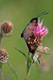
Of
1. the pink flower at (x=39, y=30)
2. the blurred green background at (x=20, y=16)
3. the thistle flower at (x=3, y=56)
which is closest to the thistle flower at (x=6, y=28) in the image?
the thistle flower at (x=3, y=56)

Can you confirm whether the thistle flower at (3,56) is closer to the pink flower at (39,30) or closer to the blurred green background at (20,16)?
the pink flower at (39,30)

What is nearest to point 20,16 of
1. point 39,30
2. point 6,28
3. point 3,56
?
point 6,28

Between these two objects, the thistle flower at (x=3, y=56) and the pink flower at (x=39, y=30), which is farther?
the thistle flower at (x=3, y=56)

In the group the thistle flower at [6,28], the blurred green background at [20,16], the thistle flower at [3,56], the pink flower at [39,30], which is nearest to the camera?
the pink flower at [39,30]

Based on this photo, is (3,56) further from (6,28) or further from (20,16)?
(20,16)

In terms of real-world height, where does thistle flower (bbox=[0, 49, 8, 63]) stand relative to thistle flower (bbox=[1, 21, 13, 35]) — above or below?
below

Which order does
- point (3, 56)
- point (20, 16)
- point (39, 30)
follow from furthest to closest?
point (20, 16), point (3, 56), point (39, 30)

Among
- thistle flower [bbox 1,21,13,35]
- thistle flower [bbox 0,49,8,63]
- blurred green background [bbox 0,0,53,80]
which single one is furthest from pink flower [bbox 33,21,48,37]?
blurred green background [bbox 0,0,53,80]

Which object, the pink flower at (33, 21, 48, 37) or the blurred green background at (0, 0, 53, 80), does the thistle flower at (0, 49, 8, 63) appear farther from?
the blurred green background at (0, 0, 53, 80)

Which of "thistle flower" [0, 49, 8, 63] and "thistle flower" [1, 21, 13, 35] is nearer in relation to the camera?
"thistle flower" [0, 49, 8, 63]

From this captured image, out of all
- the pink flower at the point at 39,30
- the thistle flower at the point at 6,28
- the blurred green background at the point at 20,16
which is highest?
the pink flower at the point at 39,30

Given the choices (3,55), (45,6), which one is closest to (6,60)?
(3,55)

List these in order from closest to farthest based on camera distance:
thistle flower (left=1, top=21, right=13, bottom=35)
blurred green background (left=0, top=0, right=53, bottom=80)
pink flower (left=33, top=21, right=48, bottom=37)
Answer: pink flower (left=33, top=21, right=48, bottom=37) < thistle flower (left=1, top=21, right=13, bottom=35) < blurred green background (left=0, top=0, right=53, bottom=80)

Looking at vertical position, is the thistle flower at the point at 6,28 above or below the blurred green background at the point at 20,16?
above
